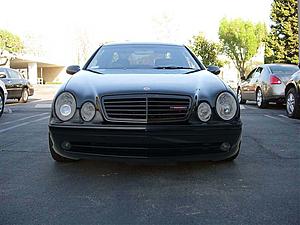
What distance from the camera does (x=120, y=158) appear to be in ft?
10.9

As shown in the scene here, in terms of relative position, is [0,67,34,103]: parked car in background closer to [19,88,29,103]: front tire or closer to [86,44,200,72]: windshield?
[19,88,29,103]: front tire

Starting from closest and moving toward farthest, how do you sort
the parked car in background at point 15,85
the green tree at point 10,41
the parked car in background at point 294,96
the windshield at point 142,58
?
the windshield at point 142,58 < the parked car in background at point 294,96 < the parked car in background at point 15,85 < the green tree at point 10,41

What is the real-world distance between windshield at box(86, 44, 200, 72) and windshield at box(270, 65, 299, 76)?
6.04 m

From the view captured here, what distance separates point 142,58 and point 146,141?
1.86m

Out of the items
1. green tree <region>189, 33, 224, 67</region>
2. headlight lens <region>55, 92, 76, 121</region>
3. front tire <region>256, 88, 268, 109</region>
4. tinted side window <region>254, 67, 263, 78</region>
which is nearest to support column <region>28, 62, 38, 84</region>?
green tree <region>189, 33, 224, 67</region>

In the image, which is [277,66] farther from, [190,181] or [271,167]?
[190,181]

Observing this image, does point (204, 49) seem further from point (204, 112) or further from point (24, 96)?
point (204, 112)

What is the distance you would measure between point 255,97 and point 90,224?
990 cm

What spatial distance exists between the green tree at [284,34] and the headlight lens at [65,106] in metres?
36.1

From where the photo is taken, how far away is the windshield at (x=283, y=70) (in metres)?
10.4

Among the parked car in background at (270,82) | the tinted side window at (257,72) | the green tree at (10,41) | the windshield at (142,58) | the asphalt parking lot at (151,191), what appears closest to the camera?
the asphalt parking lot at (151,191)

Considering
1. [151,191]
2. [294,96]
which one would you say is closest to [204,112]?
[151,191]

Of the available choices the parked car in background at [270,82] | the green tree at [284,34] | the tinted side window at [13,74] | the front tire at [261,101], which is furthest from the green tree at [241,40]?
the front tire at [261,101]

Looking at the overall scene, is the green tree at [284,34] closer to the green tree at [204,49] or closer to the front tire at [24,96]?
the green tree at [204,49]
